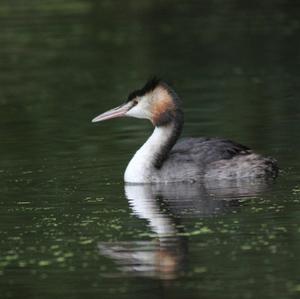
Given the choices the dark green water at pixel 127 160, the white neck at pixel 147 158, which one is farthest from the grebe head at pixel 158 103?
the dark green water at pixel 127 160

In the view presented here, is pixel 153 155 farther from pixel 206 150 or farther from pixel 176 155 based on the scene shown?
pixel 206 150

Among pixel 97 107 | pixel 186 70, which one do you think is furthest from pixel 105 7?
pixel 97 107

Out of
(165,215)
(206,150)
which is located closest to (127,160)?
(206,150)

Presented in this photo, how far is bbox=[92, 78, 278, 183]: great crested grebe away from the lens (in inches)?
608

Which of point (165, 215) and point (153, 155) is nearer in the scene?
point (165, 215)

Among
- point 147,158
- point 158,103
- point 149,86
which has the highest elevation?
point 149,86

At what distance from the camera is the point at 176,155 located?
15.7m

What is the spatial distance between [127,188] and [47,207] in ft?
4.97

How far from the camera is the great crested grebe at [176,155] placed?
15445 millimetres

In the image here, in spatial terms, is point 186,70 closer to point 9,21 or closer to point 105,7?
point 9,21

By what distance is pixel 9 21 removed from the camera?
1400 inches

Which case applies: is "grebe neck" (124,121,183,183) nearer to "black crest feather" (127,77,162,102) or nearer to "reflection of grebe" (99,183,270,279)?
"reflection of grebe" (99,183,270,279)

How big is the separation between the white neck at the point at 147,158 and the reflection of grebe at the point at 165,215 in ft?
0.35

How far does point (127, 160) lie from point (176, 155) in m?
1.04
